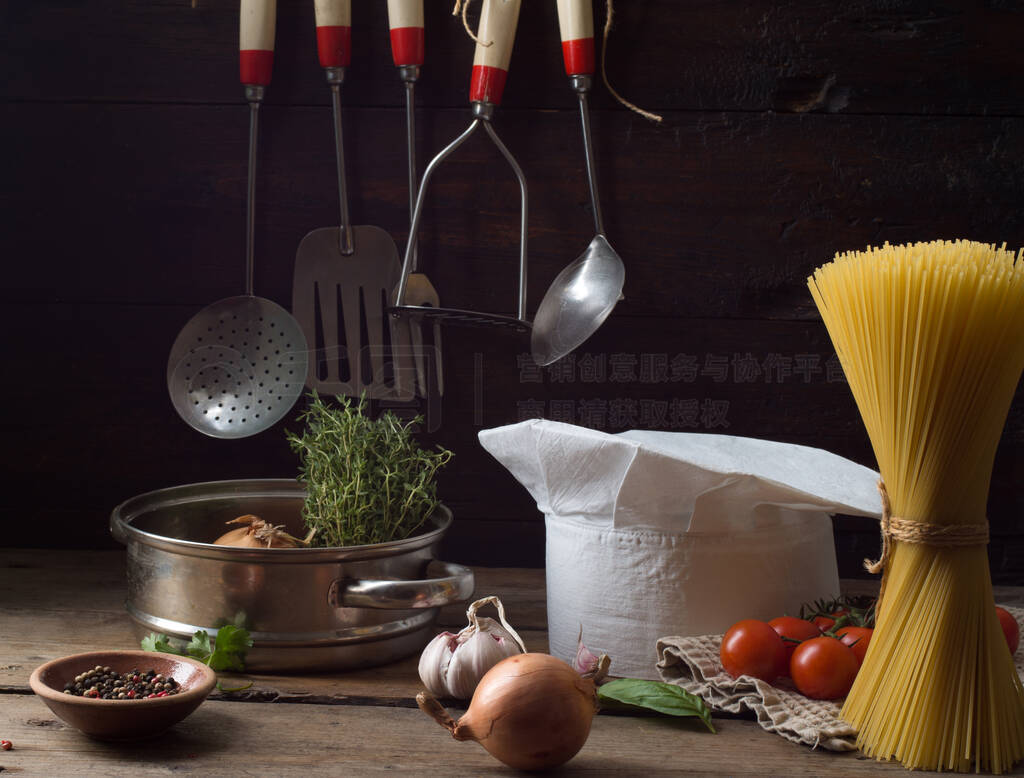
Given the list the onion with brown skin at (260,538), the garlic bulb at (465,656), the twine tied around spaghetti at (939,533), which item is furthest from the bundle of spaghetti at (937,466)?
the onion with brown skin at (260,538)

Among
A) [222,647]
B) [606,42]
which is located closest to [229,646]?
[222,647]

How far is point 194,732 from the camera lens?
673 millimetres

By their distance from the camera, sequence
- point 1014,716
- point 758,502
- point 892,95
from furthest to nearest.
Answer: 1. point 892,95
2. point 758,502
3. point 1014,716

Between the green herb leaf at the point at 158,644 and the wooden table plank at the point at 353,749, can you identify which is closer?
the wooden table plank at the point at 353,749

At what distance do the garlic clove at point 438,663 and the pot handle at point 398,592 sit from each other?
0.09 feet

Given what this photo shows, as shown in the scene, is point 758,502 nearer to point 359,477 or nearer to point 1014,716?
point 1014,716

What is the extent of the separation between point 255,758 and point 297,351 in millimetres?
542

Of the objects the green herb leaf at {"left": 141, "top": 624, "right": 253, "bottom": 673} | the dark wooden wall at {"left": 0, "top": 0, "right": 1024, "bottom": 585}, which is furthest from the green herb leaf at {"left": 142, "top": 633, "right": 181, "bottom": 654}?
the dark wooden wall at {"left": 0, "top": 0, "right": 1024, "bottom": 585}

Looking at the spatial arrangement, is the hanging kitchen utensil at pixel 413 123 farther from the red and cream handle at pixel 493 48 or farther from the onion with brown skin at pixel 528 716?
the onion with brown skin at pixel 528 716

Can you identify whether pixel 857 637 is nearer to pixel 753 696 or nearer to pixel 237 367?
pixel 753 696

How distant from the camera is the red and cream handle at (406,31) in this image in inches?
40.6

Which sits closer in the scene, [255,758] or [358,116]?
[255,758]

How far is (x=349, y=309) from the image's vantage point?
3.62 feet

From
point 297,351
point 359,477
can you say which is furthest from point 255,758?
point 297,351
